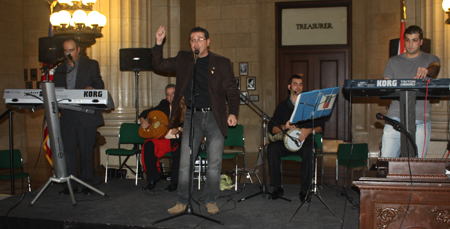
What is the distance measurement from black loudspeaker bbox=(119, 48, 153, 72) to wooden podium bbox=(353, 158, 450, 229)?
172 inches

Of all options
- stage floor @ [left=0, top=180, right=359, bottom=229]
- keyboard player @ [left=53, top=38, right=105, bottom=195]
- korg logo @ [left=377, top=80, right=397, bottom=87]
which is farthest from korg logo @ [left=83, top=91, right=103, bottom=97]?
korg logo @ [left=377, top=80, right=397, bottom=87]

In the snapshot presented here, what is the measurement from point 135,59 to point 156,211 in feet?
9.33

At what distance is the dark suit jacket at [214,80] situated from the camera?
367 centimetres

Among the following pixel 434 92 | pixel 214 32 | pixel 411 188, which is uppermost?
pixel 214 32

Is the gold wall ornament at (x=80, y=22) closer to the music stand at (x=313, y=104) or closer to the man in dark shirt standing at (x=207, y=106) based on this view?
the man in dark shirt standing at (x=207, y=106)

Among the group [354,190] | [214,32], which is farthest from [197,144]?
[214,32]

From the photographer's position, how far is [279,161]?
4664 mm

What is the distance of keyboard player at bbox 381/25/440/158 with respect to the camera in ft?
11.2

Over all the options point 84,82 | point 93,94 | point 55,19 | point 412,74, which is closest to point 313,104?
point 412,74

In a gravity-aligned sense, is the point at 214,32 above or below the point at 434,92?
above

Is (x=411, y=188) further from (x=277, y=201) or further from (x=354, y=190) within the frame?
(x=354, y=190)

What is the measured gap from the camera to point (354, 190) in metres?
4.90

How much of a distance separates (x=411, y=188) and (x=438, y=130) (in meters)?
4.25

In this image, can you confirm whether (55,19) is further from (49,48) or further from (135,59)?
(135,59)
